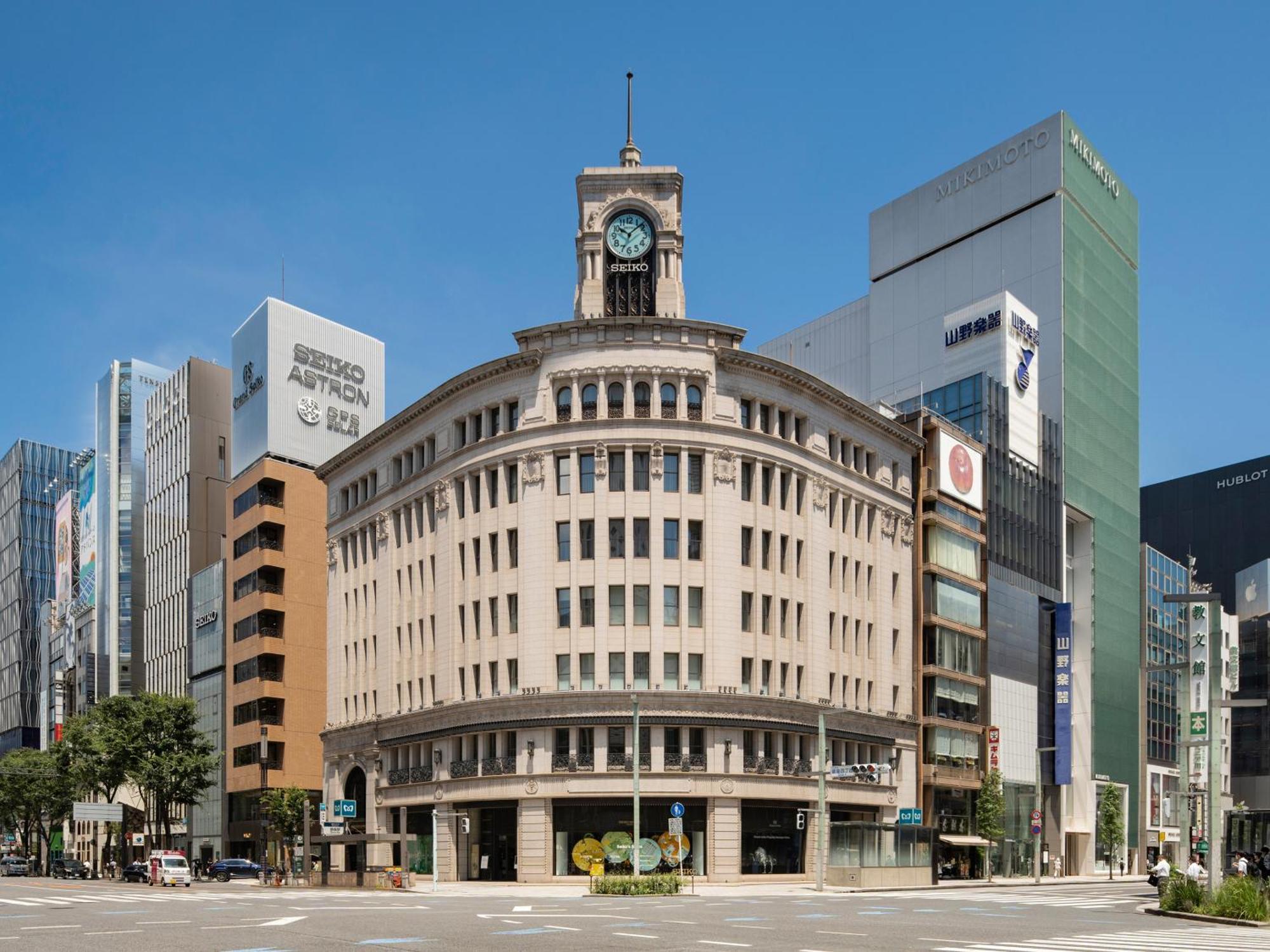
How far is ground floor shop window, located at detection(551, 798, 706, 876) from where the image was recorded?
68.9 meters

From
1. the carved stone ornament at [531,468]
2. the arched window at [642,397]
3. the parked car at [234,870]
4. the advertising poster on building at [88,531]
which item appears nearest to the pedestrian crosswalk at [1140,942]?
the arched window at [642,397]

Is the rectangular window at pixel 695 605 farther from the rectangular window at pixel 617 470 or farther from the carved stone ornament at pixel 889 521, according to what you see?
the carved stone ornament at pixel 889 521

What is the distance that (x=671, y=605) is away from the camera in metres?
71.3

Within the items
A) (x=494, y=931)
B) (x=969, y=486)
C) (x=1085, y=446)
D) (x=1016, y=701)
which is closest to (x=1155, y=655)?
(x=1085, y=446)

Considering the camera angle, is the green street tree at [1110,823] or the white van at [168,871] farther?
the green street tree at [1110,823]

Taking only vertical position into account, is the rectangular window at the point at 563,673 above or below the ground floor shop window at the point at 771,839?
above

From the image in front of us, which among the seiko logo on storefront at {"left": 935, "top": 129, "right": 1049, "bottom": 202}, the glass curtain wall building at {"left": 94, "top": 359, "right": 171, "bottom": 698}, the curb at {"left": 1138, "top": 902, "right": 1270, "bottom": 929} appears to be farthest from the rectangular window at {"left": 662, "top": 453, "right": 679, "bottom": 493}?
the glass curtain wall building at {"left": 94, "top": 359, "right": 171, "bottom": 698}

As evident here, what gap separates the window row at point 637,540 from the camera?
7175cm

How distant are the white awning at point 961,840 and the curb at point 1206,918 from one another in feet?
152

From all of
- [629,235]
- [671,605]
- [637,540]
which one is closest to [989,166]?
[629,235]

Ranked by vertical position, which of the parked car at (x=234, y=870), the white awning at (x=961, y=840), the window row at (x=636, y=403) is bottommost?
the parked car at (x=234, y=870)

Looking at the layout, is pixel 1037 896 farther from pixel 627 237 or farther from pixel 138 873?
pixel 138 873

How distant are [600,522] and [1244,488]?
153 meters

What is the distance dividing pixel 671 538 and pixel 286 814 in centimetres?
4420
